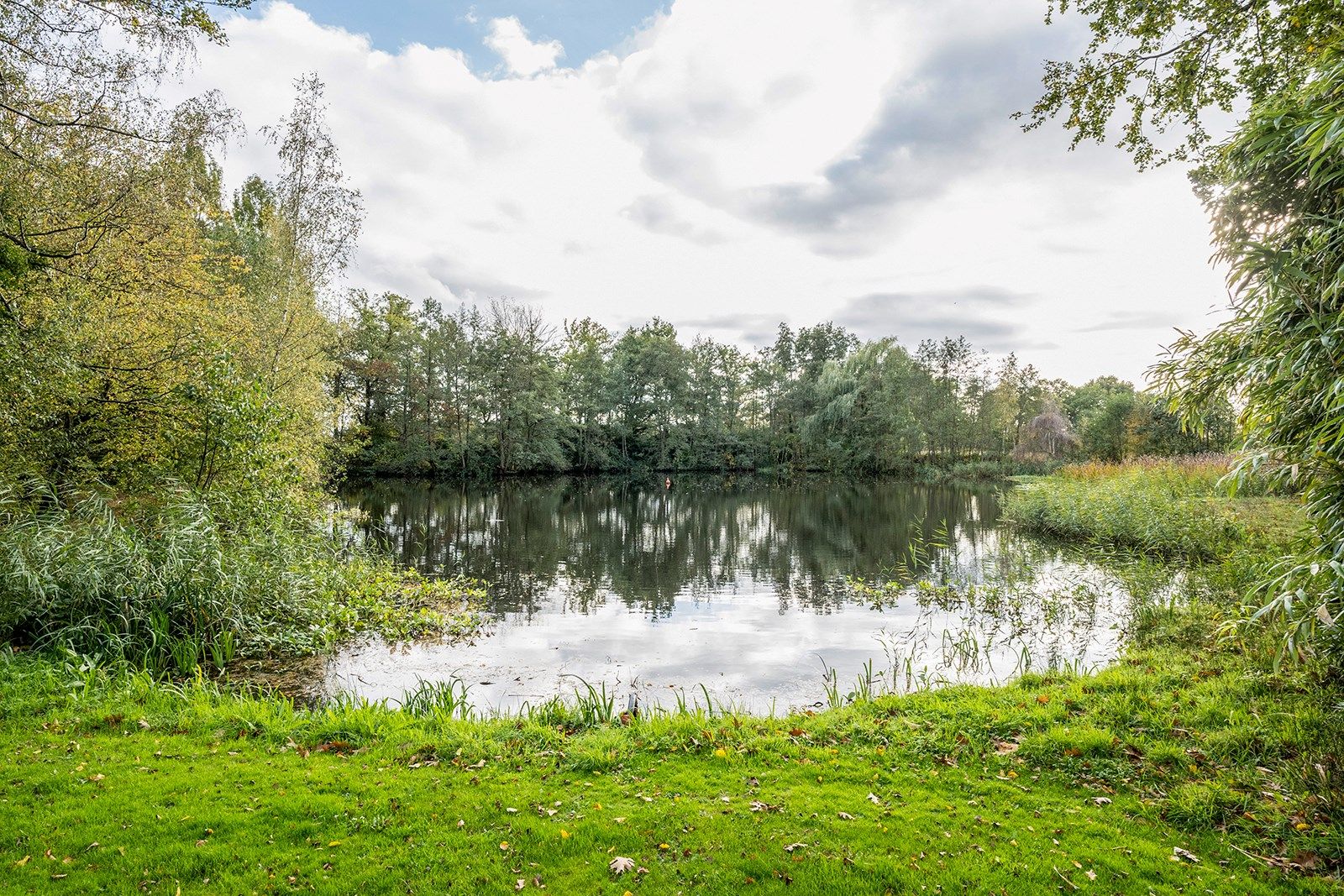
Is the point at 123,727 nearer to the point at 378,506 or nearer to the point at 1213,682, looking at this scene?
the point at 1213,682

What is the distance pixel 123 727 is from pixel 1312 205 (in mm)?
11209

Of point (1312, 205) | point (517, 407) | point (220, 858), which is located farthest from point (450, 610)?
point (517, 407)

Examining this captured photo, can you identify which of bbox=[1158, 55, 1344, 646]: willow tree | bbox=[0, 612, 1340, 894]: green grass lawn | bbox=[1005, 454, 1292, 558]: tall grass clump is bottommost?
bbox=[0, 612, 1340, 894]: green grass lawn

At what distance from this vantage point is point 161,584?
752 centimetres

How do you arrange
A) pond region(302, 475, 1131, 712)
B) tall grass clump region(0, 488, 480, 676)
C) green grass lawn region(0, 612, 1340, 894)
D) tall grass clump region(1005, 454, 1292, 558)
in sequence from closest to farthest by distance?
1. green grass lawn region(0, 612, 1340, 894)
2. tall grass clump region(0, 488, 480, 676)
3. pond region(302, 475, 1131, 712)
4. tall grass clump region(1005, 454, 1292, 558)

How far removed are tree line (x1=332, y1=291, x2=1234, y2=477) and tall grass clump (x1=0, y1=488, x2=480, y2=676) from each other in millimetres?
27556

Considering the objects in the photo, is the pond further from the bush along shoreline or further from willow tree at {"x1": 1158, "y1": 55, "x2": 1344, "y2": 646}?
willow tree at {"x1": 1158, "y1": 55, "x2": 1344, "y2": 646}

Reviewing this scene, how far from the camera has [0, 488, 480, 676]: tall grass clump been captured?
22.7ft

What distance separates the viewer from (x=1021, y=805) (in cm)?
405

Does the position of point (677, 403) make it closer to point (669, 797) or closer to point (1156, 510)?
point (1156, 510)

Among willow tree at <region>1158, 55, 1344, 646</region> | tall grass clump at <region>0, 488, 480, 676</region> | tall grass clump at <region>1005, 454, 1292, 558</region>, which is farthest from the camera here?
tall grass clump at <region>1005, 454, 1292, 558</region>

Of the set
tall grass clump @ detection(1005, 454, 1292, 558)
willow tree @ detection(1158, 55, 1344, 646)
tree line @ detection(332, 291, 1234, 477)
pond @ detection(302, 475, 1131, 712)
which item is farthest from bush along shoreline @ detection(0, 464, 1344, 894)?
tree line @ detection(332, 291, 1234, 477)

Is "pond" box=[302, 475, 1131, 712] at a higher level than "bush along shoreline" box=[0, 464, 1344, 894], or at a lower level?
lower

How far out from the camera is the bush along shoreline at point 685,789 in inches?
128
